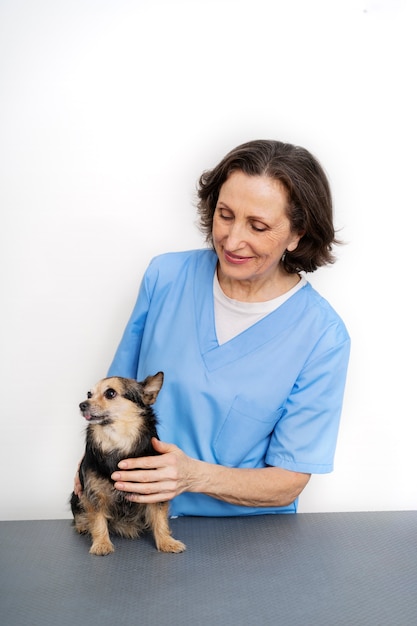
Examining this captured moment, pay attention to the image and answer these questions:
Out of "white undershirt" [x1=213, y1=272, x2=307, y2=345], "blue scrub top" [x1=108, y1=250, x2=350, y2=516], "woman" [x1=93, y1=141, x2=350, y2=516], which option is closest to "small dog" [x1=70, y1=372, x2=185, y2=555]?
"woman" [x1=93, y1=141, x2=350, y2=516]

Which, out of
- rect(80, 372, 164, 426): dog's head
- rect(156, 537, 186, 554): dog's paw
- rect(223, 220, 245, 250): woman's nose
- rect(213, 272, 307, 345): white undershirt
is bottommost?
rect(156, 537, 186, 554): dog's paw

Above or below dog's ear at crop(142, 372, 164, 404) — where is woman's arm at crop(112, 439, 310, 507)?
below

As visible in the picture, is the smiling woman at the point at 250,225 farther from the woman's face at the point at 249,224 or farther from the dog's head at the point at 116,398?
the dog's head at the point at 116,398

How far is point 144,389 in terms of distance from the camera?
184 centimetres

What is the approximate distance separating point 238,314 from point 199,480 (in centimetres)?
53

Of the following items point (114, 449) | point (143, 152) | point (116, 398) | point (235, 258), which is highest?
point (143, 152)

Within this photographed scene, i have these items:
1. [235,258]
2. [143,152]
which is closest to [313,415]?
[235,258]

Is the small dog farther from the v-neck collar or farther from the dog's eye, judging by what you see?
the v-neck collar

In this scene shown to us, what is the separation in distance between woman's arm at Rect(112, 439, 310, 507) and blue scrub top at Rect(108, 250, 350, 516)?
0.06 m

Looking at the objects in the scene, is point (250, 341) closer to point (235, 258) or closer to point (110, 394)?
point (235, 258)

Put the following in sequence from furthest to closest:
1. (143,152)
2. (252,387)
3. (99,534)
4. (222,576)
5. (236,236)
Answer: (143,152) → (252,387) → (236,236) → (99,534) → (222,576)

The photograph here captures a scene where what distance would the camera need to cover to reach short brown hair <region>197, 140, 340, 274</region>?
2.01 metres

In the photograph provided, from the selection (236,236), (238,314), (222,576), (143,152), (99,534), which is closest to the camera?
(222,576)

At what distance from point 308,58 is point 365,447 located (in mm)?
1473
